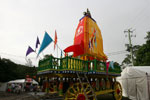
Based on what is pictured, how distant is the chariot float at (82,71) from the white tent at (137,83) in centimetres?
174

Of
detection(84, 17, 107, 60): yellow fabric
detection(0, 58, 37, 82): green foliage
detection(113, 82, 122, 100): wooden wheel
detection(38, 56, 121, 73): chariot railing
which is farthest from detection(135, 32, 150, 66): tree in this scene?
detection(0, 58, 37, 82): green foliage

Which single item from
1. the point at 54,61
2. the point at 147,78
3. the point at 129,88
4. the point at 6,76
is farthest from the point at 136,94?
the point at 6,76

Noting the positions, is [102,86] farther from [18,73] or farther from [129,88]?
[18,73]

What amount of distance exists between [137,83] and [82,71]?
627cm

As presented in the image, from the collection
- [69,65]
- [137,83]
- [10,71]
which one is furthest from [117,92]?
[10,71]

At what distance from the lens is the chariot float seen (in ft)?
22.5

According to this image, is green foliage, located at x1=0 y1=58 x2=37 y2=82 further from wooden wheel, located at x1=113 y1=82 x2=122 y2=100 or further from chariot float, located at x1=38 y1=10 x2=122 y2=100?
wooden wheel, located at x1=113 y1=82 x2=122 y2=100

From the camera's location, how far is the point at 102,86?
9.24m

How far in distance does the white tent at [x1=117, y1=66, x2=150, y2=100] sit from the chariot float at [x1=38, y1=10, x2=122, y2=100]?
1738 mm

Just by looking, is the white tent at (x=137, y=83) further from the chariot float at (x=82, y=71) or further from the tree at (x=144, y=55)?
the tree at (x=144, y=55)

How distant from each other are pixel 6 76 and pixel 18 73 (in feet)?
11.4

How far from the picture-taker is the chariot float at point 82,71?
6.84m

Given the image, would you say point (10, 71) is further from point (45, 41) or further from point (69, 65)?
point (69, 65)

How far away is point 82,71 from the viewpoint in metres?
7.41
